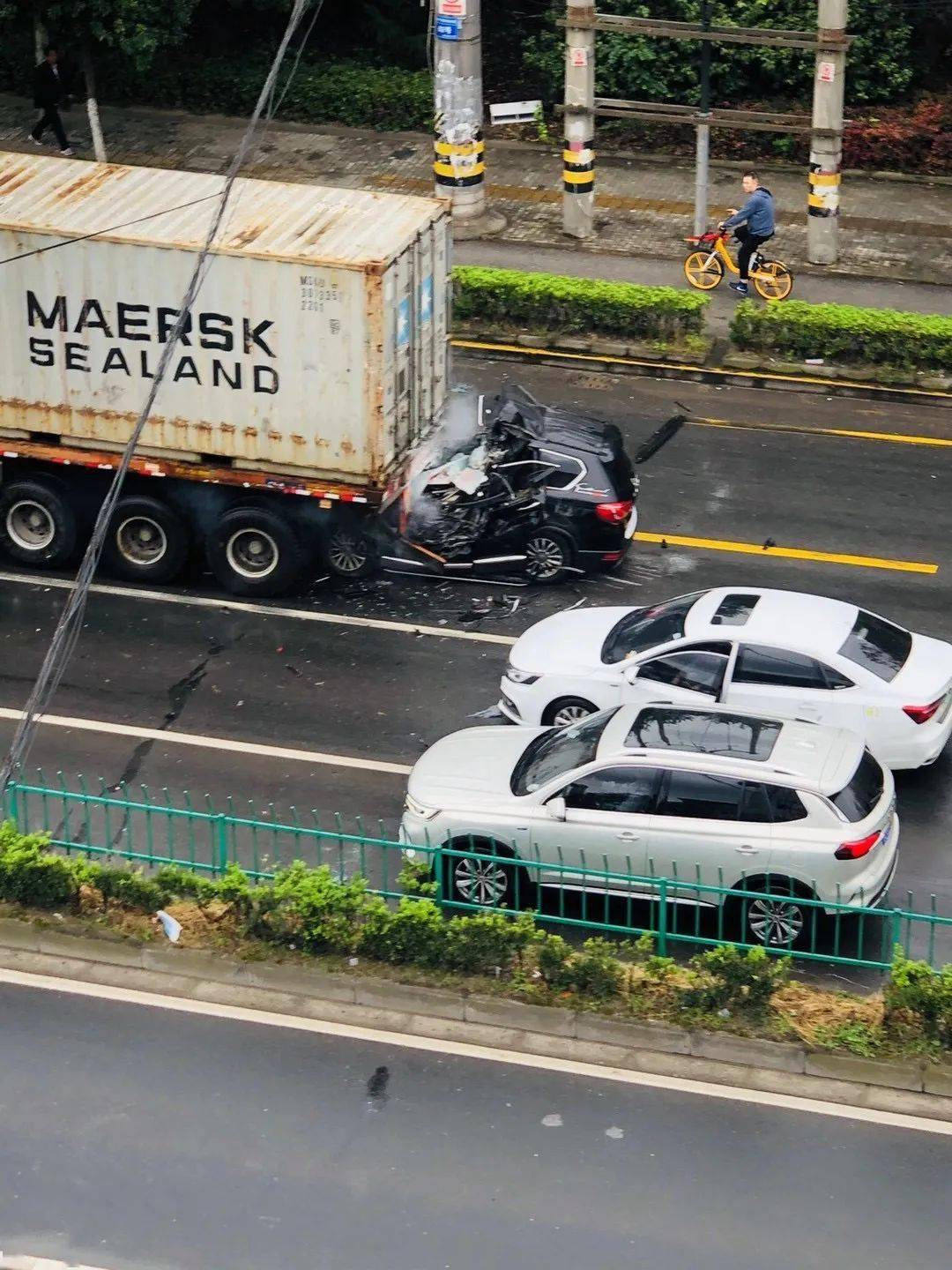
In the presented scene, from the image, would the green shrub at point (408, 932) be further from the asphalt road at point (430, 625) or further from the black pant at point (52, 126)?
the black pant at point (52, 126)

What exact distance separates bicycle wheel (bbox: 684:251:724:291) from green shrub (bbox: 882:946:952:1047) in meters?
15.6

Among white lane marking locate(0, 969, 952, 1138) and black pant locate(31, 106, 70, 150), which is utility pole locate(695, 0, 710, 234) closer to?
black pant locate(31, 106, 70, 150)

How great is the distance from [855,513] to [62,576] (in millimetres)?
8280

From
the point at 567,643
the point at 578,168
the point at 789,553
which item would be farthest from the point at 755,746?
the point at 578,168

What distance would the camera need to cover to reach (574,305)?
79.3 ft

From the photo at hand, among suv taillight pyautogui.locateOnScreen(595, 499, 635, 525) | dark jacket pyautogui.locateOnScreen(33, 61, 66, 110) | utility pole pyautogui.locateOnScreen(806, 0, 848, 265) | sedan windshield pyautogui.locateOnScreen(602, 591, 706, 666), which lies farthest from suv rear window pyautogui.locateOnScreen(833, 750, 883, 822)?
dark jacket pyautogui.locateOnScreen(33, 61, 66, 110)

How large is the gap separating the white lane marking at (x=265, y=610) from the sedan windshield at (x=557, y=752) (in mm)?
3548

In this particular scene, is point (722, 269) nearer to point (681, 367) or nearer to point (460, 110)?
point (681, 367)

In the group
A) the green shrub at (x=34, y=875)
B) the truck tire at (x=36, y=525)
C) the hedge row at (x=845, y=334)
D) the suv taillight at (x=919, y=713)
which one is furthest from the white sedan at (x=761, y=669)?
the hedge row at (x=845, y=334)

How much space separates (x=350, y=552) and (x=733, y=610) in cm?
472

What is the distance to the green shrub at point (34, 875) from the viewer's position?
42.1ft

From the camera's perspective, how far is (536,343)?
957 inches

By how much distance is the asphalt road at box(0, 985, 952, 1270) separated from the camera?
399 inches

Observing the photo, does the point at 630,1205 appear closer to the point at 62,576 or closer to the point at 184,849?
the point at 184,849
